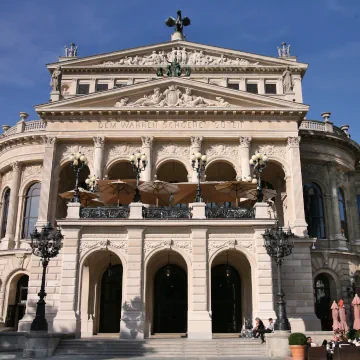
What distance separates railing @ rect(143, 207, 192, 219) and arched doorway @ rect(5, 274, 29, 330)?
52.9 ft

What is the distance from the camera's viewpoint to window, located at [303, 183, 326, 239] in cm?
4081

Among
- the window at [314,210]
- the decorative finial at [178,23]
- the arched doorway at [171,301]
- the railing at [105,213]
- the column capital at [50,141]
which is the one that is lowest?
the arched doorway at [171,301]

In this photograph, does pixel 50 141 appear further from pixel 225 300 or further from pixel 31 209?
pixel 225 300

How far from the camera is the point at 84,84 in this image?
152ft

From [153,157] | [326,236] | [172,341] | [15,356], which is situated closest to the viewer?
[15,356]

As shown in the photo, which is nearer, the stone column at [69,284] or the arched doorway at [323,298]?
the stone column at [69,284]

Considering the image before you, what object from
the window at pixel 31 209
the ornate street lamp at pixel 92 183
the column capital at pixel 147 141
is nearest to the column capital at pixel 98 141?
the column capital at pixel 147 141

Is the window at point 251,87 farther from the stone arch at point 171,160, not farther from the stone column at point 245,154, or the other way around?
the stone arch at point 171,160

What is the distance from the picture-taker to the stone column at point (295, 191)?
116 ft

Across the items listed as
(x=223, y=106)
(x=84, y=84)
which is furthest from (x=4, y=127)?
(x=223, y=106)

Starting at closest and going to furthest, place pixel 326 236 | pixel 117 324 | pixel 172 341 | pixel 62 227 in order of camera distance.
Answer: pixel 172 341 < pixel 62 227 < pixel 117 324 < pixel 326 236

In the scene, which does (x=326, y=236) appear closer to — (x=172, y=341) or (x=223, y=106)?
(x=223, y=106)

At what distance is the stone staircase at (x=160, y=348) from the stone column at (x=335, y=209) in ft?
62.0

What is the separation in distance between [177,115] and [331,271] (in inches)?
696
